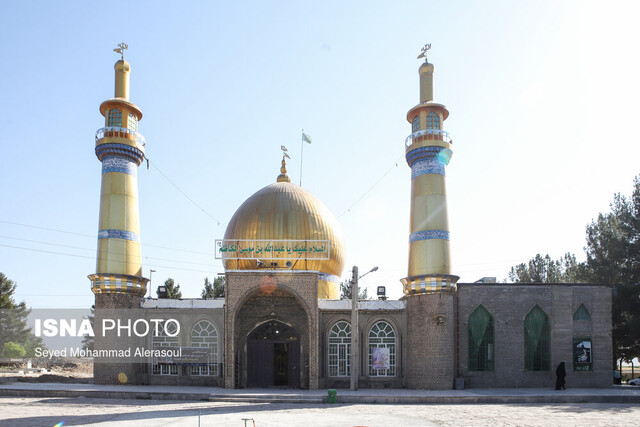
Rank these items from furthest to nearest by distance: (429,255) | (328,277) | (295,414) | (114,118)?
(328,277), (114,118), (429,255), (295,414)

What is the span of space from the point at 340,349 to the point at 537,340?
29.3 ft

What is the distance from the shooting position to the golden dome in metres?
29.0

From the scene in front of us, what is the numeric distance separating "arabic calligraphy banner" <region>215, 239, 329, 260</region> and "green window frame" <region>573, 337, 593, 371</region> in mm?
12004

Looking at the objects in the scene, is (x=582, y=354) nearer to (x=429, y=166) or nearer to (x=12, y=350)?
(x=429, y=166)

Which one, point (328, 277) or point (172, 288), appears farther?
point (172, 288)

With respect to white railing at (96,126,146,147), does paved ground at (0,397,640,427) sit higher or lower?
lower

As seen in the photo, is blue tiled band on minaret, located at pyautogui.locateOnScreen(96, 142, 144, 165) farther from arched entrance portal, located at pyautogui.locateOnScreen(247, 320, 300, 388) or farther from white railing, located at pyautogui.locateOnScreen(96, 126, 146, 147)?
arched entrance portal, located at pyautogui.locateOnScreen(247, 320, 300, 388)

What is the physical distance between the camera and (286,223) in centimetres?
2934

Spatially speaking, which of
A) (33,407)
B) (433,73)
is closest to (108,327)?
(33,407)

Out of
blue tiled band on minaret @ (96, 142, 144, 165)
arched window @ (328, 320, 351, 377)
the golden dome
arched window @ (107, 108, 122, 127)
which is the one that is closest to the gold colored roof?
the golden dome

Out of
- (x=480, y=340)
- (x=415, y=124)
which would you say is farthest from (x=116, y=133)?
(x=480, y=340)

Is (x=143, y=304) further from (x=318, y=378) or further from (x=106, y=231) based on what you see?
(x=318, y=378)

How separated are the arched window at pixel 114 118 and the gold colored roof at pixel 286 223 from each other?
7212 mm

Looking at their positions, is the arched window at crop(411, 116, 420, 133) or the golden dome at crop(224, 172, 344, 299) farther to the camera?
the arched window at crop(411, 116, 420, 133)
